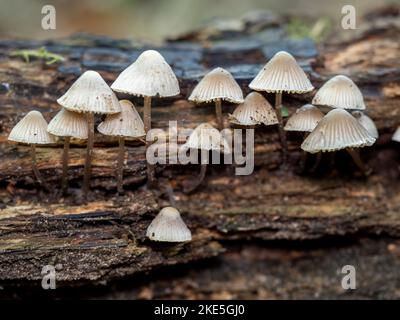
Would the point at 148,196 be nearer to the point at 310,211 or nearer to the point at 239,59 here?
the point at 310,211

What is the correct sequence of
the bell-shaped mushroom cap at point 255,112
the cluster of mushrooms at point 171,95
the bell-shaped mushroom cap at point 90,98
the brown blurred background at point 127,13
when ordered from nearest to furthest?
the bell-shaped mushroom cap at point 90,98 → the cluster of mushrooms at point 171,95 → the bell-shaped mushroom cap at point 255,112 → the brown blurred background at point 127,13

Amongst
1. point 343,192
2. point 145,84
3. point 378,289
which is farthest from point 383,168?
point 145,84

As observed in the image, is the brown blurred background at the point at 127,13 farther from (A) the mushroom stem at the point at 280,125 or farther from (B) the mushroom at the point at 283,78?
(B) the mushroom at the point at 283,78

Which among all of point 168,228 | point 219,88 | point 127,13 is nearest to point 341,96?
point 219,88

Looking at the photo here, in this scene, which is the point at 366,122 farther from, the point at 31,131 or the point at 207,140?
the point at 31,131

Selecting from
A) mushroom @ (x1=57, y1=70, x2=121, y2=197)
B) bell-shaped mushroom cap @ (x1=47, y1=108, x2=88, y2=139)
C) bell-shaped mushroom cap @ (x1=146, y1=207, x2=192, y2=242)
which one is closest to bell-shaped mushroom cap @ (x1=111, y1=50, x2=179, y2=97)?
mushroom @ (x1=57, y1=70, x2=121, y2=197)

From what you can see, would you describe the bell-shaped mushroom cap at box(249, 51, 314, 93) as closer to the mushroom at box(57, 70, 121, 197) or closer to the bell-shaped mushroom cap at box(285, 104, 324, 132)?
the bell-shaped mushroom cap at box(285, 104, 324, 132)

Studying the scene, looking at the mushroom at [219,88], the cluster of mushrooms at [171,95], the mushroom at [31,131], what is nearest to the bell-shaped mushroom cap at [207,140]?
the cluster of mushrooms at [171,95]
